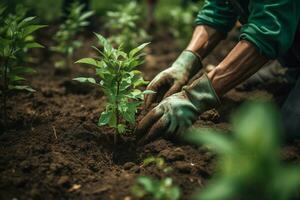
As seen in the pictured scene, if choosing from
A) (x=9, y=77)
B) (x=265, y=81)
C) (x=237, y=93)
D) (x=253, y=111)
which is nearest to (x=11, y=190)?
(x=9, y=77)

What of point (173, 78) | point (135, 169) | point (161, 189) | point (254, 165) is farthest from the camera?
point (173, 78)

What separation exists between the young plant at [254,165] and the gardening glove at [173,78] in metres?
1.38

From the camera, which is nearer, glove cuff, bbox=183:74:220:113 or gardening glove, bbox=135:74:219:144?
gardening glove, bbox=135:74:219:144

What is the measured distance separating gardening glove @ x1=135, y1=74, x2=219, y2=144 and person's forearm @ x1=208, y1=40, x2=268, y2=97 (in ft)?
0.25

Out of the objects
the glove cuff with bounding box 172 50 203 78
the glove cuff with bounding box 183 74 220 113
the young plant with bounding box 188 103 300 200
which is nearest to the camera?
the young plant with bounding box 188 103 300 200

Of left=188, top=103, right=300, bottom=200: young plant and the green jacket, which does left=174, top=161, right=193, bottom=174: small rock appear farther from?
the green jacket

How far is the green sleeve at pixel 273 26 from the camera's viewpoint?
92.4 inches

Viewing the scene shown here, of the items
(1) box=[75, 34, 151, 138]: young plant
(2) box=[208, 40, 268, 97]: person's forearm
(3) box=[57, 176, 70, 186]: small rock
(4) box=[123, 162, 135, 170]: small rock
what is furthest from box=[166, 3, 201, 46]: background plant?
(3) box=[57, 176, 70, 186]: small rock

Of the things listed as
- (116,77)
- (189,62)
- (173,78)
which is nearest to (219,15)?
(189,62)

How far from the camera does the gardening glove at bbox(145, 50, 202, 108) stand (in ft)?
9.11

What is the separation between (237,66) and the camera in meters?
2.49

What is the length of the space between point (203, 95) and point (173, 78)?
43 cm

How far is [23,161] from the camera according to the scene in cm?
214

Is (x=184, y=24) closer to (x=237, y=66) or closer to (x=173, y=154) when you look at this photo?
(x=237, y=66)
